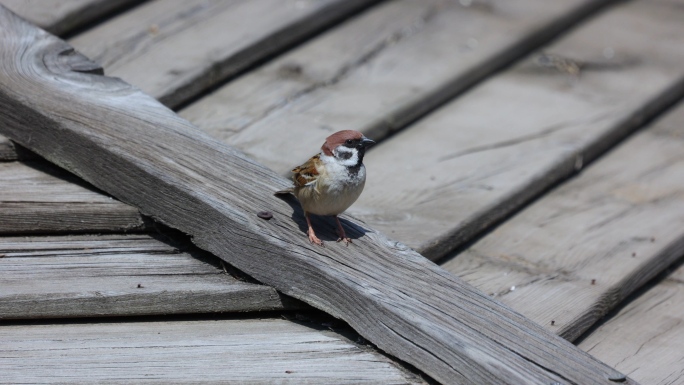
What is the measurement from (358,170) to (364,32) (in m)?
1.93

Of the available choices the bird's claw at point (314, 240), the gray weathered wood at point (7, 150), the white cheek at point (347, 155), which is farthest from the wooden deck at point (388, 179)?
the white cheek at point (347, 155)

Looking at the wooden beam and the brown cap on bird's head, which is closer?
the brown cap on bird's head

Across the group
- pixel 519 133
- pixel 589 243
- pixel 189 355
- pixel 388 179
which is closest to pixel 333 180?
pixel 189 355

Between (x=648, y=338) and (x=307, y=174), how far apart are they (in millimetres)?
1373

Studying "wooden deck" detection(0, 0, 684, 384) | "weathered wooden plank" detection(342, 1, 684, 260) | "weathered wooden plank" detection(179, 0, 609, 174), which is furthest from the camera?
"weathered wooden plank" detection(179, 0, 609, 174)


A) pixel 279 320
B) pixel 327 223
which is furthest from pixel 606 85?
pixel 279 320

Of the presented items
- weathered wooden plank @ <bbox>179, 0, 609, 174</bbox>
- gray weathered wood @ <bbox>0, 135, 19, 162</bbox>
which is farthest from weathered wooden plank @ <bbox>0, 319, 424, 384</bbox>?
weathered wooden plank @ <bbox>179, 0, 609, 174</bbox>

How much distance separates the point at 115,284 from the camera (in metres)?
2.89

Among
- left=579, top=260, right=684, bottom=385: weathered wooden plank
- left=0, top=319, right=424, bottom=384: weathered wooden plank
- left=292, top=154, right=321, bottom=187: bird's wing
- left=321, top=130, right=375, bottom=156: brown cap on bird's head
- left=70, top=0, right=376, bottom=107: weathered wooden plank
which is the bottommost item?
left=0, top=319, right=424, bottom=384: weathered wooden plank

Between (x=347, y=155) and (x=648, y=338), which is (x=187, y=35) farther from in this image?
(x=648, y=338)

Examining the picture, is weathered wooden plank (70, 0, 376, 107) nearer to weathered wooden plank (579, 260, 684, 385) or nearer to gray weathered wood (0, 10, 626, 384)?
gray weathered wood (0, 10, 626, 384)

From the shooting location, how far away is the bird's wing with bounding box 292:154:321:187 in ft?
9.45

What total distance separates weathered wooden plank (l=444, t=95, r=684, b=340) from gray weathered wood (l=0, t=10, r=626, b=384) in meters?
0.49

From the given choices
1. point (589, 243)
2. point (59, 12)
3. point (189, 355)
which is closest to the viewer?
point (189, 355)
